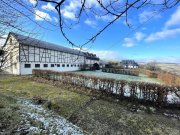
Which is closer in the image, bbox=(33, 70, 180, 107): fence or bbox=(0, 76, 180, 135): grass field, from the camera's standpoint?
bbox=(0, 76, 180, 135): grass field

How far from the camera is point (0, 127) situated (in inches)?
194

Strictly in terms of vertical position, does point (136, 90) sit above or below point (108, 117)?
above

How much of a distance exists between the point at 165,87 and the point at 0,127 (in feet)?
26.7

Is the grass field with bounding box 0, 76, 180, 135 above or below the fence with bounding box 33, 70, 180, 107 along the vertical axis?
below

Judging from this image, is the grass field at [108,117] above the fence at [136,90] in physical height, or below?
below

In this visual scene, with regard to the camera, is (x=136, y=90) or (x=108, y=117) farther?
(x=136, y=90)

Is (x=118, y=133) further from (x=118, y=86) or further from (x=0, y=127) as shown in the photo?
(x=118, y=86)

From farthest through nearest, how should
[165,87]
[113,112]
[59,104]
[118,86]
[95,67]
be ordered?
[95,67] → [118,86] → [165,87] → [59,104] → [113,112]

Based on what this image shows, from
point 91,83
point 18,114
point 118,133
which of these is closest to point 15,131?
point 18,114

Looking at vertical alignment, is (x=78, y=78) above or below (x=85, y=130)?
above

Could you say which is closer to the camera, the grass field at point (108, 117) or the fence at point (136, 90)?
the grass field at point (108, 117)

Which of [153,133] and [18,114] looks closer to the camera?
[153,133]

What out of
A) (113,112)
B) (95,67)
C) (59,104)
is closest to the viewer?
(113,112)

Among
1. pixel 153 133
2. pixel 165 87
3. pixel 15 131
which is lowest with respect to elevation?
pixel 153 133
